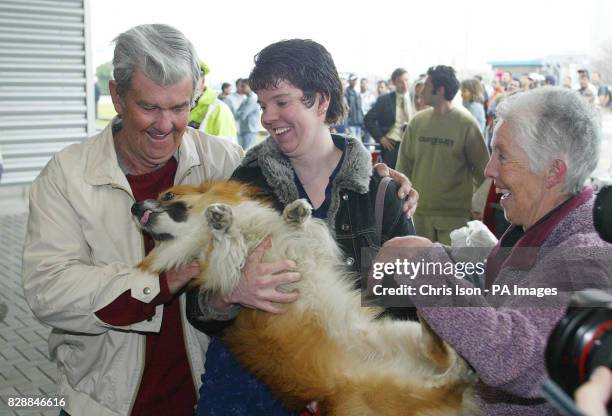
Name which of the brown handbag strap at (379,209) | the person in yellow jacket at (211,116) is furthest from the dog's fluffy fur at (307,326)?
the person in yellow jacket at (211,116)

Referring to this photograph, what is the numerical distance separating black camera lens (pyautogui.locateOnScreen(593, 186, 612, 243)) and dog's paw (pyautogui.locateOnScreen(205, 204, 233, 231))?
5.25 ft

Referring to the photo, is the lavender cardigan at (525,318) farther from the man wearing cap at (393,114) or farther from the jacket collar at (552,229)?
the man wearing cap at (393,114)

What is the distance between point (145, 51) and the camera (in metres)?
2.65

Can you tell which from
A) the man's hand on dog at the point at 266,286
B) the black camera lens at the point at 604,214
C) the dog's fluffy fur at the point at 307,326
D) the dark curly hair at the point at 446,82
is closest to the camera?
the black camera lens at the point at 604,214

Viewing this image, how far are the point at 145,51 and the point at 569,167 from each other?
1.87m

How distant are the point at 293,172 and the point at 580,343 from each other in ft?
6.21

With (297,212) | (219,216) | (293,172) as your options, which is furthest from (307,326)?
(293,172)

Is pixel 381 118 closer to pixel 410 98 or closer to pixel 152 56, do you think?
pixel 410 98

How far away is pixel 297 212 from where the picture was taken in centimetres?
267

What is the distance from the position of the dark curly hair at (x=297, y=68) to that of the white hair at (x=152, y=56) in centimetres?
34

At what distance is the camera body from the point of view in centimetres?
109

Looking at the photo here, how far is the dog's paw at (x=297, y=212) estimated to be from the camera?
104 inches

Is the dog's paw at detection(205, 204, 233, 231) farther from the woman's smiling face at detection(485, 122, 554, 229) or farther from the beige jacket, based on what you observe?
the woman's smiling face at detection(485, 122, 554, 229)

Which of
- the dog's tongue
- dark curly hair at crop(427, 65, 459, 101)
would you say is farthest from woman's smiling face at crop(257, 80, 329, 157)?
dark curly hair at crop(427, 65, 459, 101)
